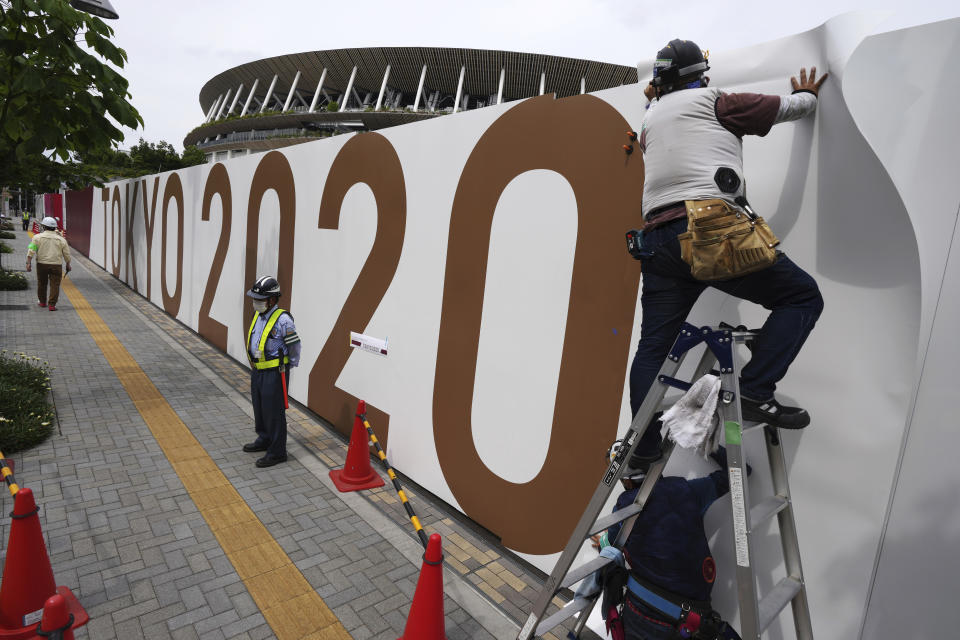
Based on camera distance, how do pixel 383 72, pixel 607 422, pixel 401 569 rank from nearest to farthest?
pixel 607 422
pixel 401 569
pixel 383 72

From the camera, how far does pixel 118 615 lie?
306 centimetres

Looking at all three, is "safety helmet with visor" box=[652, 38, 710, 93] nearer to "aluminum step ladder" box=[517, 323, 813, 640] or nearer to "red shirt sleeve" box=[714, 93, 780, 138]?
"red shirt sleeve" box=[714, 93, 780, 138]

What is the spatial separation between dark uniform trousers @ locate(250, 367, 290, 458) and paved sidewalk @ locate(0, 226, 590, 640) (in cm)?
27

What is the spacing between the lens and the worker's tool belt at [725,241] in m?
1.96

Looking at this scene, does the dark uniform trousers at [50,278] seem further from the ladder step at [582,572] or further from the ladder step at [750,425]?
the ladder step at [750,425]

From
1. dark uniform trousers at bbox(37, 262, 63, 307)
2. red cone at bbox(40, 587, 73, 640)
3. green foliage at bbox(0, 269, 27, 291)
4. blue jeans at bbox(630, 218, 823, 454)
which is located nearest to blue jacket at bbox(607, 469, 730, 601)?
blue jeans at bbox(630, 218, 823, 454)

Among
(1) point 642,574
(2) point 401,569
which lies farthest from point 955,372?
(2) point 401,569

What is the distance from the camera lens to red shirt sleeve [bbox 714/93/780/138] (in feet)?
6.91

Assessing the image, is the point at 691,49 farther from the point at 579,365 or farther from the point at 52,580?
the point at 52,580

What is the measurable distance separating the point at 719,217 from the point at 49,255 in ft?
45.4

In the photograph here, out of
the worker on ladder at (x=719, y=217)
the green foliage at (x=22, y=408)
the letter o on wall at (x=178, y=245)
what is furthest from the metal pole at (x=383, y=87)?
the worker on ladder at (x=719, y=217)

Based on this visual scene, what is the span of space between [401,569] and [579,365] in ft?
6.45

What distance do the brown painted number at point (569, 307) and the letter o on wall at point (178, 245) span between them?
30.8ft

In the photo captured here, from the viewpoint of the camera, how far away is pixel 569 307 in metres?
3.64
